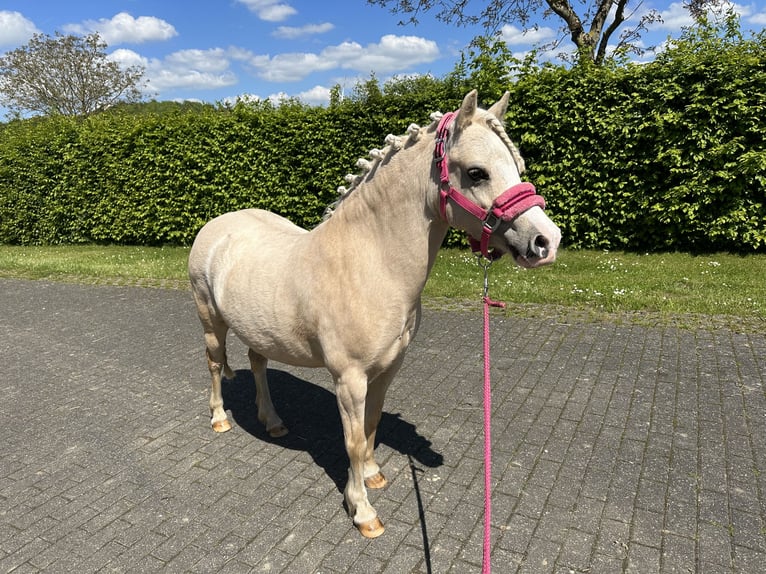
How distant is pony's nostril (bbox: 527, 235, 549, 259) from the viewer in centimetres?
226

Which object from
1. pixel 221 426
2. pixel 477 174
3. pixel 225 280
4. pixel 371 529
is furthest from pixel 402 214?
pixel 221 426

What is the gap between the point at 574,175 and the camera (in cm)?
1088

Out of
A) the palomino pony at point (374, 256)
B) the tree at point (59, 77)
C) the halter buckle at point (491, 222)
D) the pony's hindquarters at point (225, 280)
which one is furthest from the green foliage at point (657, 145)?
the tree at point (59, 77)

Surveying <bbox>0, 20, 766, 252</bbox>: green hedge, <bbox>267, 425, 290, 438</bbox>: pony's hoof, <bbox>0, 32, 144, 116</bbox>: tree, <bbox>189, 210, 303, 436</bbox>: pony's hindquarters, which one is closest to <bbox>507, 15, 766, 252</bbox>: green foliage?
<bbox>0, 20, 766, 252</bbox>: green hedge

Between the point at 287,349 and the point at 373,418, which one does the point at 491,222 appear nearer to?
the point at 287,349

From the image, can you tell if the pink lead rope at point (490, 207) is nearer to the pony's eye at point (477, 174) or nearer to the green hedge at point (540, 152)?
the pony's eye at point (477, 174)

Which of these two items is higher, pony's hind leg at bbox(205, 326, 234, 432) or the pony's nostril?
the pony's nostril

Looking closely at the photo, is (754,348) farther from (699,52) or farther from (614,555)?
(699,52)

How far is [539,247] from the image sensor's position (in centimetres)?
228

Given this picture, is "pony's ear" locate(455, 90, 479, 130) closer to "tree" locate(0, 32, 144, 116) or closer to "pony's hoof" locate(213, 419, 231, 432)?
"pony's hoof" locate(213, 419, 231, 432)

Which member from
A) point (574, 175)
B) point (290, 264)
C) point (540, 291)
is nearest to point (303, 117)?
point (574, 175)

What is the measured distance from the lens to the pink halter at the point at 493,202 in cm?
233

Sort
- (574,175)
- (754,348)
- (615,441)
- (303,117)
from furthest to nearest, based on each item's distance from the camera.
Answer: (303,117)
(574,175)
(754,348)
(615,441)

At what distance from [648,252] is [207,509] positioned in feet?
34.5
